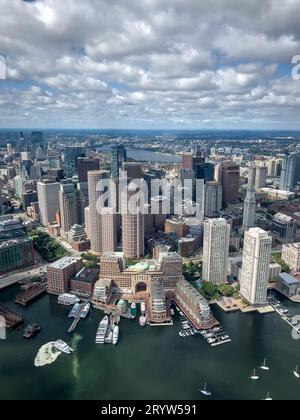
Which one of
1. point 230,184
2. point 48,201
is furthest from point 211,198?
point 48,201

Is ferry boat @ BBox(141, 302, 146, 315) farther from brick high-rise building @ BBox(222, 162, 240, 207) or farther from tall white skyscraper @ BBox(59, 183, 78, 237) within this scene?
brick high-rise building @ BBox(222, 162, 240, 207)

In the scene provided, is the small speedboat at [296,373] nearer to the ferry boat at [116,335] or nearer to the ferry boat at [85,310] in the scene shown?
the ferry boat at [116,335]

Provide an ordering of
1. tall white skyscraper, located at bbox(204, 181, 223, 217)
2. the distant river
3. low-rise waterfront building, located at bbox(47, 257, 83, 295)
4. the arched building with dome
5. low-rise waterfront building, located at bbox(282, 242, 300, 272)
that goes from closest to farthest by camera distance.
Result: 1. the arched building with dome
2. low-rise waterfront building, located at bbox(47, 257, 83, 295)
3. low-rise waterfront building, located at bbox(282, 242, 300, 272)
4. tall white skyscraper, located at bbox(204, 181, 223, 217)
5. the distant river

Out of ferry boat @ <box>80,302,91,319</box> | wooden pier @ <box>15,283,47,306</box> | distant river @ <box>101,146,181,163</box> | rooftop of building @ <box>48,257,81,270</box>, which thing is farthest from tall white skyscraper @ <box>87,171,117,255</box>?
distant river @ <box>101,146,181,163</box>

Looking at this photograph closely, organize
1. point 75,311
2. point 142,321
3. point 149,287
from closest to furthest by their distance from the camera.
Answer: point 142,321 → point 75,311 → point 149,287

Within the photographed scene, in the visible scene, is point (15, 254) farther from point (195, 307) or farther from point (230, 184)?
point (230, 184)

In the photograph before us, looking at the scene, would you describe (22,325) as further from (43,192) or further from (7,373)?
(43,192)
